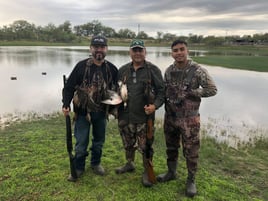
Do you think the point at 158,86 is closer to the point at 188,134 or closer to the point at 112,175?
the point at 188,134

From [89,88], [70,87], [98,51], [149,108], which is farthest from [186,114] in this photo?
[70,87]

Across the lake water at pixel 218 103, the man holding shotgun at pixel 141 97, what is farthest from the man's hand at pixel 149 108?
the lake water at pixel 218 103

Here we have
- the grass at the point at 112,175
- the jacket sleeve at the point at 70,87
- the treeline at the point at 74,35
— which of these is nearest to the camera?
the grass at the point at 112,175

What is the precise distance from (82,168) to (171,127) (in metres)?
1.81

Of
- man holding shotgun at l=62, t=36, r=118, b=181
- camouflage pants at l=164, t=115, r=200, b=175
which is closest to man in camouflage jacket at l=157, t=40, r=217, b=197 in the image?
camouflage pants at l=164, t=115, r=200, b=175

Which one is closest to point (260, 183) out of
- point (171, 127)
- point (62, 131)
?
point (171, 127)

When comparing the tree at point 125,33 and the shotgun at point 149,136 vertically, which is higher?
the tree at point 125,33

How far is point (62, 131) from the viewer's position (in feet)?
24.6

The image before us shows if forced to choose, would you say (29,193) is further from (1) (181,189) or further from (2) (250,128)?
(2) (250,128)

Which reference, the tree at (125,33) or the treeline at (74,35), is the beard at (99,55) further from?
the tree at (125,33)

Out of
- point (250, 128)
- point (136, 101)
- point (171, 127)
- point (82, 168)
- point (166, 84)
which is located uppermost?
point (166, 84)

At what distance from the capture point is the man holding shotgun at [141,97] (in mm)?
4180

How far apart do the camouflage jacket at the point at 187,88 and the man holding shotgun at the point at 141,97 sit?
18 cm

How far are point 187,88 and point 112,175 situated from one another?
7.07ft
